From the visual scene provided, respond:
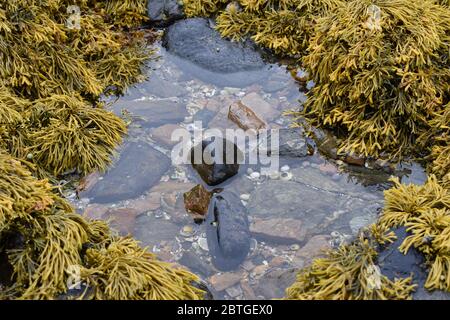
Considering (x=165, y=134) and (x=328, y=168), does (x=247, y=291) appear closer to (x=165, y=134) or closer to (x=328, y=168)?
(x=328, y=168)

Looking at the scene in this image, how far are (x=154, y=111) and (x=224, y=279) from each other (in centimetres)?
A: 243

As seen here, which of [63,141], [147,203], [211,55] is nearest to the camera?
[147,203]

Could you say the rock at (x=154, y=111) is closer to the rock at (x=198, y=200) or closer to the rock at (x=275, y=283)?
the rock at (x=198, y=200)

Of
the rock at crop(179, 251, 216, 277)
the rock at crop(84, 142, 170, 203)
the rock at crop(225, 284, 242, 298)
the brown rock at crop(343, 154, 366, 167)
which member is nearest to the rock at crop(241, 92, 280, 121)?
A: the brown rock at crop(343, 154, 366, 167)

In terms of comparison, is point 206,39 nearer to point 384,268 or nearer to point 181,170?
point 181,170

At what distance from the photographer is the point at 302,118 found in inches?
250

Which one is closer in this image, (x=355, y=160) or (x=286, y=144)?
(x=355, y=160)

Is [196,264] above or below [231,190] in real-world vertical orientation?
below

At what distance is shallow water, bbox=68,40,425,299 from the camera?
4.87 meters

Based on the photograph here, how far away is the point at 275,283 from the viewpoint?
184 inches

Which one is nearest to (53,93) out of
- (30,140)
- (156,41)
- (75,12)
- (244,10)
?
(30,140)

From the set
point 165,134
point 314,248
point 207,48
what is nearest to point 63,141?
point 165,134

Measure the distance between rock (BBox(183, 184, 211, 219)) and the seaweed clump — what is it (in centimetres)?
75

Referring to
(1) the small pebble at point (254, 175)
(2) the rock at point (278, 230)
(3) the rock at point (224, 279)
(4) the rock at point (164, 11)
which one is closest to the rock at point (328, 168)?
(1) the small pebble at point (254, 175)
